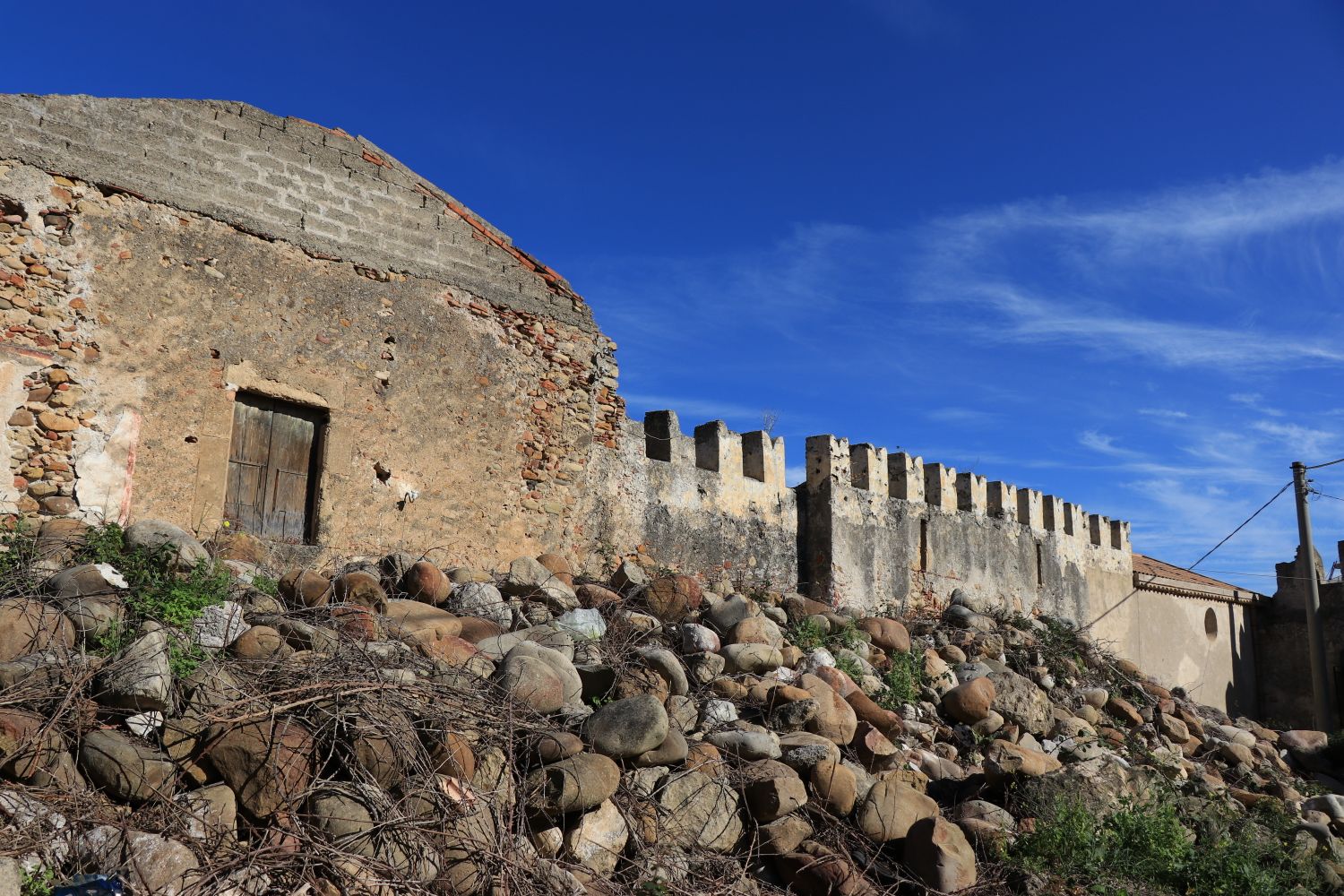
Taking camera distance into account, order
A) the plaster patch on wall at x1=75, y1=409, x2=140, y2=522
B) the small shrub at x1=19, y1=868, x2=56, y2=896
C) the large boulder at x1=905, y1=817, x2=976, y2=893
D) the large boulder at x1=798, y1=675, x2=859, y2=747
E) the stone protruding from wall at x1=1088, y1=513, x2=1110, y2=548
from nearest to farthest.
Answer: the small shrub at x1=19, y1=868, x2=56, y2=896
the large boulder at x1=905, y1=817, x2=976, y2=893
the plaster patch on wall at x1=75, y1=409, x2=140, y2=522
the large boulder at x1=798, y1=675, x2=859, y2=747
the stone protruding from wall at x1=1088, y1=513, x2=1110, y2=548

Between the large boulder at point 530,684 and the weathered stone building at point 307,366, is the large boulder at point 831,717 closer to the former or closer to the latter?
the large boulder at point 530,684

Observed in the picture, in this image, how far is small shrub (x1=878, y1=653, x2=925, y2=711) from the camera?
27.8ft

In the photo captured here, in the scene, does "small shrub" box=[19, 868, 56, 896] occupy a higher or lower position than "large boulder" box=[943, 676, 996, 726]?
lower

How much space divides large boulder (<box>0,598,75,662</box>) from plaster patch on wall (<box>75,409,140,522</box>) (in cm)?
168

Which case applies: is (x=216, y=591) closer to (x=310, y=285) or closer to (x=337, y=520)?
(x=337, y=520)

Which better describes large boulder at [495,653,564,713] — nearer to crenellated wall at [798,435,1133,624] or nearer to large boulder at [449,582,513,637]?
large boulder at [449,582,513,637]

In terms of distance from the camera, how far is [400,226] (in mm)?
8688

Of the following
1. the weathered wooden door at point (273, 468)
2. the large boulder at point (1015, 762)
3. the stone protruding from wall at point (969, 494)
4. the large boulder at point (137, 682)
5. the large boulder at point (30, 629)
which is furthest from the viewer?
the stone protruding from wall at point (969, 494)

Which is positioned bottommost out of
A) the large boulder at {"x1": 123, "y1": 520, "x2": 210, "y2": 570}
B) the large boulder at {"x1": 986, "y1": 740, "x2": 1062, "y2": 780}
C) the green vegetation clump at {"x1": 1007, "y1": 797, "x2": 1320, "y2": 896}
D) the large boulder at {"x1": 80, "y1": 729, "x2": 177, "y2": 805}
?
the green vegetation clump at {"x1": 1007, "y1": 797, "x2": 1320, "y2": 896}

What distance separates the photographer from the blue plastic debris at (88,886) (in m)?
3.83

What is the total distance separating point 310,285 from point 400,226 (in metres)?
1.03

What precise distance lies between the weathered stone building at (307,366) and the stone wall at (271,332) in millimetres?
15

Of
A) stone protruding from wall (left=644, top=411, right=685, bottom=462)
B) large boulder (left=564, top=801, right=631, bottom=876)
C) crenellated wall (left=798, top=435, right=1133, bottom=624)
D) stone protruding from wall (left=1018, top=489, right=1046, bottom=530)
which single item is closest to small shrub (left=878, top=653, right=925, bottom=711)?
crenellated wall (left=798, top=435, right=1133, bottom=624)

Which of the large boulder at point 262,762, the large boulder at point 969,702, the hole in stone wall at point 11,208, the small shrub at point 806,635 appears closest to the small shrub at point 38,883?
the large boulder at point 262,762
